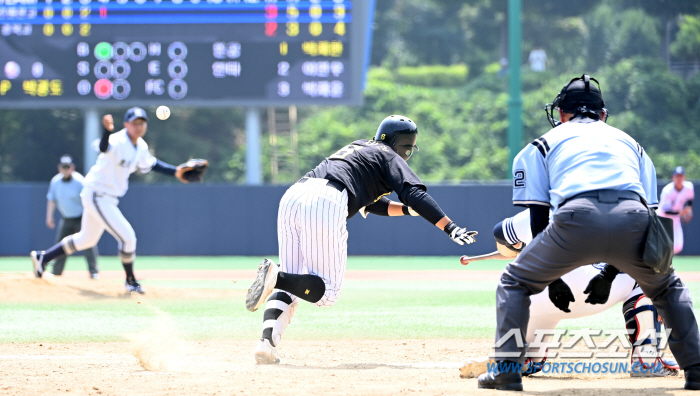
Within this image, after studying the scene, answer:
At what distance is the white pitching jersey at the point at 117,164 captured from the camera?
8891mm

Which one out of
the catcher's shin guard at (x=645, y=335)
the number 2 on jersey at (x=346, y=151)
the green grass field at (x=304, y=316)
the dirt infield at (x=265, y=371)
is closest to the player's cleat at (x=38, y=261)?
the green grass field at (x=304, y=316)

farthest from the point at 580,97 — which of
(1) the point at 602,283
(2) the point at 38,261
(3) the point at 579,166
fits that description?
(2) the point at 38,261

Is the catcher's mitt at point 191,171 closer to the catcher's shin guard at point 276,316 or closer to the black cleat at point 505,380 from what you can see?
the catcher's shin guard at point 276,316

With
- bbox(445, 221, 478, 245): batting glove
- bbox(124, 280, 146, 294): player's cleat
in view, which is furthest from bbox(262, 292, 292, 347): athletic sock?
bbox(124, 280, 146, 294): player's cleat

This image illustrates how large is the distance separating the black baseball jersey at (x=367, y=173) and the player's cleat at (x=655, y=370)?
5.41 ft

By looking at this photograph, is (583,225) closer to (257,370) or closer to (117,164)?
(257,370)

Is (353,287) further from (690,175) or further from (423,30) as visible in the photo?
(423,30)

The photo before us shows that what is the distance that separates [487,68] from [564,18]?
464cm

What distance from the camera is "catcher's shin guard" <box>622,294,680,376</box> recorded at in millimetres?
4625

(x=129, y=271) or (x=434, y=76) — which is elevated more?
(x=434, y=76)

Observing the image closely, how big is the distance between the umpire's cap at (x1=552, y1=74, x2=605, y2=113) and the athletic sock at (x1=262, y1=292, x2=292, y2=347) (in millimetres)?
2051

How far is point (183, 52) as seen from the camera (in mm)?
15531

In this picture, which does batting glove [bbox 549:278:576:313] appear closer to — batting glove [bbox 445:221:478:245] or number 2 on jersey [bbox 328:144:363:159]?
batting glove [bbox 445:221:478:245]

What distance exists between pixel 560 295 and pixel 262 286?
5.43 feet
